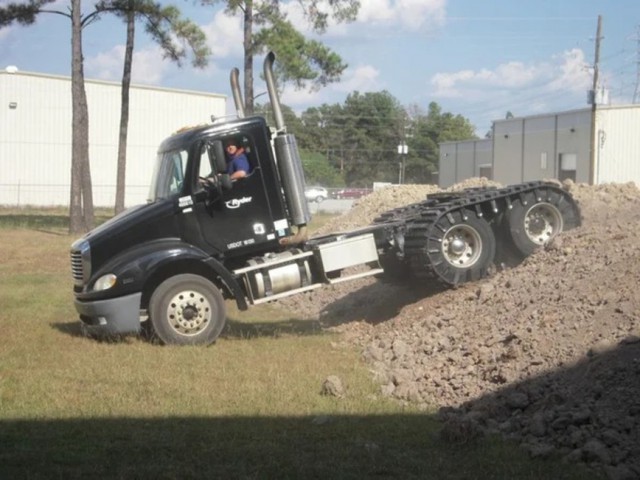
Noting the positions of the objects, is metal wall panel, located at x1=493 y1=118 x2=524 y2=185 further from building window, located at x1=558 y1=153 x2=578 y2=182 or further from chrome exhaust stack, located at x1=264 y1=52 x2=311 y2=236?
chrome exhaust stack, located at x1=264 y1=52 x2=311 y2=236

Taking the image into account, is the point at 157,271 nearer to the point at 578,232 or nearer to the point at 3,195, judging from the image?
the point at 578,232

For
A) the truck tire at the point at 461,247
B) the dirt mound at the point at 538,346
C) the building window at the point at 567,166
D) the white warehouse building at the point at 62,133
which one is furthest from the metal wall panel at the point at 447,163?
the truck tire at the point at 461,247

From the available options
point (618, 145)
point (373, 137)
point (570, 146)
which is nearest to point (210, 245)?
point (618, 145)

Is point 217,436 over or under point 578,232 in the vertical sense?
under

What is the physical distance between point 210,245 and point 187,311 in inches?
37.3

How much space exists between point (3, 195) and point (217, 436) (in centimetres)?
5103

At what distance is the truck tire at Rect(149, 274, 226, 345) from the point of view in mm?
12711

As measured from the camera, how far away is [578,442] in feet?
24.6

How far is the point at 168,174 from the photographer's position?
13359 mm

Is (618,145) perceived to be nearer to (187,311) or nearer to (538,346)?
(187,311)

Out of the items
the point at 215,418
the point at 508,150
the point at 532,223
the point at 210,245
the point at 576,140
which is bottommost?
the point at 215,418

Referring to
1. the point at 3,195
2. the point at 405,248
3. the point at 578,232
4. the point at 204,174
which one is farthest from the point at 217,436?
the point at 3,195

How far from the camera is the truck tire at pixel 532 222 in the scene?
48.6ft

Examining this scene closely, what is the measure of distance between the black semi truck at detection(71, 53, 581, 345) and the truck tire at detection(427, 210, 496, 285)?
10 cm
